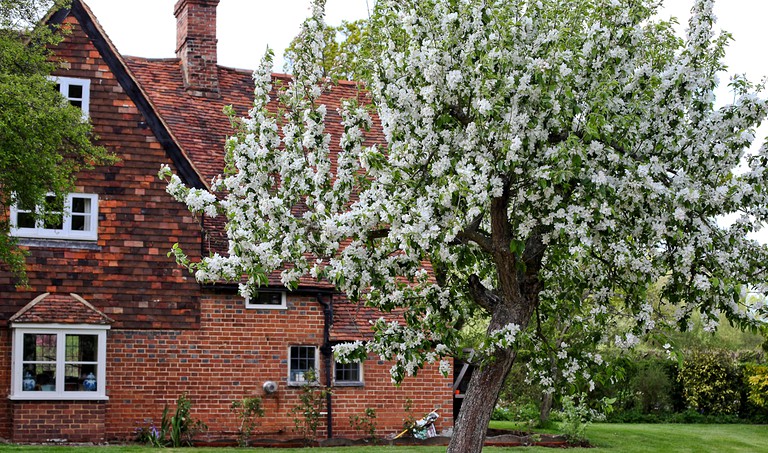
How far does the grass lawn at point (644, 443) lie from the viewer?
20.6 m

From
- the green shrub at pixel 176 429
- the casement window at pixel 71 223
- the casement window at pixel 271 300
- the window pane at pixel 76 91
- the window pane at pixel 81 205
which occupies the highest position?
the window pane at pixel 76 91

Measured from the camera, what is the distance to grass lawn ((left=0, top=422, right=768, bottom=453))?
67.7ft

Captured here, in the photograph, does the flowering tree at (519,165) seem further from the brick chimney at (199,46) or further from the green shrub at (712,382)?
the green shrub at (712,382)

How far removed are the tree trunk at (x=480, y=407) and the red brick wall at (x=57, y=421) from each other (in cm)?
1003

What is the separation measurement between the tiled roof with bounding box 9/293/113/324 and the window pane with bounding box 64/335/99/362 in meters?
0.48

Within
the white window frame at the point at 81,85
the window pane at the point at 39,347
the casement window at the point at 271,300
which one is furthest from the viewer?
the casement window at the point at 271,300

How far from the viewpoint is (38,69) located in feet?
60.7

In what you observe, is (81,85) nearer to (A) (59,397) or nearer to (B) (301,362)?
(A) (59,397)

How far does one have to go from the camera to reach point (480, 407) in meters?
14.2

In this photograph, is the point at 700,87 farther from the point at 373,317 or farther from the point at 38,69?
the point at 373,317

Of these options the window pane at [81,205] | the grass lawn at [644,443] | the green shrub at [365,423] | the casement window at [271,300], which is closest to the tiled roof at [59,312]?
the window pane at [81,205]

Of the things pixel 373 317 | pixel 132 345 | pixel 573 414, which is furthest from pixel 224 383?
pixel 573 414

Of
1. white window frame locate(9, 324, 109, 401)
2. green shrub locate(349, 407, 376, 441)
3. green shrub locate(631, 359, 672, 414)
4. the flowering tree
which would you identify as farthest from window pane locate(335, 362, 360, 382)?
green shrub locate(631, 359, 672, 414)

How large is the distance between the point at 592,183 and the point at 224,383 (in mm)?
13303
